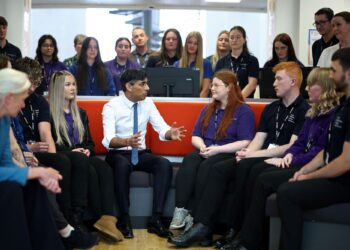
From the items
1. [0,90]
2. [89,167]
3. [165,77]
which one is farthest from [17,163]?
[165,77]

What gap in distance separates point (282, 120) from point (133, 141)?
111 cm

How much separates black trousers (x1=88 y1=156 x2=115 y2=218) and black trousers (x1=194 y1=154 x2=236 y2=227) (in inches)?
25.1

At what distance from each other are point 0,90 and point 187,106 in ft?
8.37

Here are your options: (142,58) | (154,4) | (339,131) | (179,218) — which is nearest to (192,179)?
(179,218)

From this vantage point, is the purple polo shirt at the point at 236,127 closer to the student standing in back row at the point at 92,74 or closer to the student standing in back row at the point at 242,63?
the student standing in back row at the point at 242,63

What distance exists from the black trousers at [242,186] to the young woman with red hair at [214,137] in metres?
0.30

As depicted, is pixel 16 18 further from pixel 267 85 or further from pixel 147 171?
pixel 147 171

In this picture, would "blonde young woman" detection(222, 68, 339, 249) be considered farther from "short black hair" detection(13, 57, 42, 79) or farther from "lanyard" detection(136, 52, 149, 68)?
"lanyard" detection(136, 52, 149, 68)

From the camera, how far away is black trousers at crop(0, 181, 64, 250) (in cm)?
310

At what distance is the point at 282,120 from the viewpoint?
4809mm

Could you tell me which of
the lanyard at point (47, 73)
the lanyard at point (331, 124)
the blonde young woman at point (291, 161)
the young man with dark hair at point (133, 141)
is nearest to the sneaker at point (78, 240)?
the young man with dark hair at point (133, 141)

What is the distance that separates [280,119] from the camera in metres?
4.82

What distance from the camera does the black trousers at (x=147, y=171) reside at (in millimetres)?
4871

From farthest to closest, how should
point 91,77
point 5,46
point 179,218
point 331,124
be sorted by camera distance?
point 5,46 < point 91,77 < point 179,218 < point 331,124
